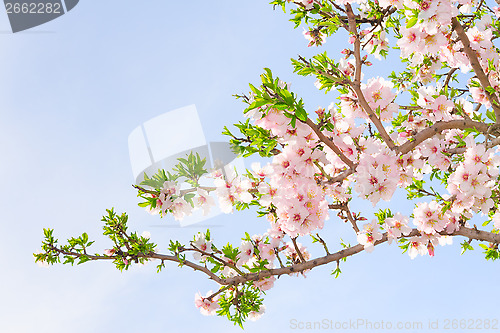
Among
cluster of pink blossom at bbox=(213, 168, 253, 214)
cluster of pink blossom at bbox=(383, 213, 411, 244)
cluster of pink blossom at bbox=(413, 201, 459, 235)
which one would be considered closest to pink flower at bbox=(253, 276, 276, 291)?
cluster of pink blossom at bbox=(213, 168, 253, 214)

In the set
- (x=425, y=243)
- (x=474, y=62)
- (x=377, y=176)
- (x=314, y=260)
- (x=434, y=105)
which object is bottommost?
(x=425, y=243)

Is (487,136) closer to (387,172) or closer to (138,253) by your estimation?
(387,172)

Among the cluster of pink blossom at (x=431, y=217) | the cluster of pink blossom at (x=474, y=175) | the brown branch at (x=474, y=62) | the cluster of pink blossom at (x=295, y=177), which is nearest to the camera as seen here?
the cluster of pink blossom at (x=295, y=177)

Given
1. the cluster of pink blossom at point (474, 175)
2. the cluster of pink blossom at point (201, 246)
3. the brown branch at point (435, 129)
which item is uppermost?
the brown branch at point (435, 129)

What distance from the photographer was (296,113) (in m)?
2.79

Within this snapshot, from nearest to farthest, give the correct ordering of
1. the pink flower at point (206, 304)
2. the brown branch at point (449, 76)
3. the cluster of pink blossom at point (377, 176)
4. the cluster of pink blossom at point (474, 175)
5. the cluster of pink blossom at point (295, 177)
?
the cluster of pink blossom at point (295, 177) < the cluster of pink blossom at point (377, 176) < the cluster of pink blossom at point (474, 175) < the pink flower at point (206, 304) < the brown branch at point (449, 76)

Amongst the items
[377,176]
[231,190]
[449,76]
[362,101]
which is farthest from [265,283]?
[449,76]

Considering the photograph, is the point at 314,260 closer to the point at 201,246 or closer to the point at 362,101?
the point at 201,246

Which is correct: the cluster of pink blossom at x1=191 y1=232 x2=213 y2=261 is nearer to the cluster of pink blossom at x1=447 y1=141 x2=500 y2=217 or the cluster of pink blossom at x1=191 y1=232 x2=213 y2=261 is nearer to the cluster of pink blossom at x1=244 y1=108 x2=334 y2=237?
the cluster of pink blossom at x1=244 y1=108 x2=334 y2=237

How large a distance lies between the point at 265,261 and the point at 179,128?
3605 mm

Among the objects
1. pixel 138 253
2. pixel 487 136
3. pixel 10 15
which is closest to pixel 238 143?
pixel 138 253

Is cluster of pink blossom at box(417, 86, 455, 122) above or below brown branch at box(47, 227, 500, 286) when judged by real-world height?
above

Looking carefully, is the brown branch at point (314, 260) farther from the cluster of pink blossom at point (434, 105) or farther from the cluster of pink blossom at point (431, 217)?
the cluster of pink blossom at point (434, 105)

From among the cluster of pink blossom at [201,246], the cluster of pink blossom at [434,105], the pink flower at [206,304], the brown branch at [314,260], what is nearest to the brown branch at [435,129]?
the cluster of pink blossom at [434,105]
